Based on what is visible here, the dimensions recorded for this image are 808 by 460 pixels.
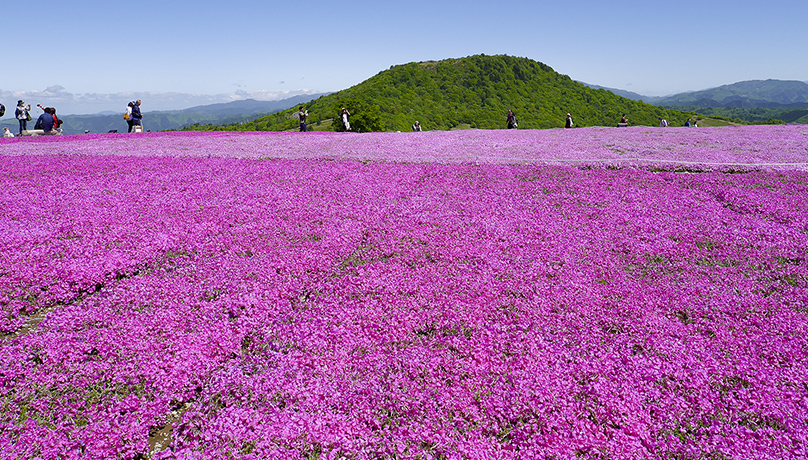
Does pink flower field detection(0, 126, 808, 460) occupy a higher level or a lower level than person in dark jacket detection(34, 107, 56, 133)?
lower

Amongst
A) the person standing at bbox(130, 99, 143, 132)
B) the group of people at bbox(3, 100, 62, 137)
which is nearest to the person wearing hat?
the group of people at bbox(3, 100, 62, 137)

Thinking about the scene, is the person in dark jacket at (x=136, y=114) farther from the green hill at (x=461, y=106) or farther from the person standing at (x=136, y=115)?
the green hill at (x=461, y=106)

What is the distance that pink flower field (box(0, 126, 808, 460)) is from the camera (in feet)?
16.7

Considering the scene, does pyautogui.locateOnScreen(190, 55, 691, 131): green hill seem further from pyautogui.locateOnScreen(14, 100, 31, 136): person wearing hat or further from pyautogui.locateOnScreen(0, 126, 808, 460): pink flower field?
pyautogui.locateOnScreen(0, 126, 808, 460): pink flower field

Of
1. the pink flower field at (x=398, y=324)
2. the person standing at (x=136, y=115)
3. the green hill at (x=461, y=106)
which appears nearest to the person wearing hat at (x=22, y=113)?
the person standing at (x=136, y=115)

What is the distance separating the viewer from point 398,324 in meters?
7.28

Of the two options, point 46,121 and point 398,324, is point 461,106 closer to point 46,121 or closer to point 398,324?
point 46,121

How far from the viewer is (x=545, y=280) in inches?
352

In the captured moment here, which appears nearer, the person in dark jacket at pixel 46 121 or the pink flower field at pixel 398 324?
the pink flower field at pixel 398 324

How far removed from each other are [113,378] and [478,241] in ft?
26.7

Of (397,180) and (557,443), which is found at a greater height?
(397,180)

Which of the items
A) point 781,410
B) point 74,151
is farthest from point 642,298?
point 74,151

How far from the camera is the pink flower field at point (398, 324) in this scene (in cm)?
510

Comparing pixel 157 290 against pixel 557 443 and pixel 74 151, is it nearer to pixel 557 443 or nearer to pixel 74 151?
Answer: pixel 557 443
